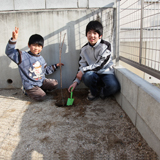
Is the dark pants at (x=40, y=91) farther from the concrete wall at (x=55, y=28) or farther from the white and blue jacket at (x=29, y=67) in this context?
the concrete wall at (x=55, y=28)

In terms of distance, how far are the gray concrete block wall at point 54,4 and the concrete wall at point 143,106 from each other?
5.02 feet

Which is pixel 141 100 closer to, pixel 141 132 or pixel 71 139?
pixel 141 132

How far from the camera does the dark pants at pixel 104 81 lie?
2.65m

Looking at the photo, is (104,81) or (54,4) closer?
(104,81)

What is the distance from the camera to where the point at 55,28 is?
3252mm

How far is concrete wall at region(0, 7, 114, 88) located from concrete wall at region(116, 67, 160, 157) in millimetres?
1293

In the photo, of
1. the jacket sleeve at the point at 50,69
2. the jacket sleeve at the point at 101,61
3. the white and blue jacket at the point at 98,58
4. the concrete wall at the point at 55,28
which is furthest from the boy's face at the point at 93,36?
the jacket sleeve at the point at 50,69

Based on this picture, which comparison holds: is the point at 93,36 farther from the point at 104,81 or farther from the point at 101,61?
the point at 104,81

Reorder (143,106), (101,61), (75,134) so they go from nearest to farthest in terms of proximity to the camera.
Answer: (143,106)
(75,134)
(101,61)

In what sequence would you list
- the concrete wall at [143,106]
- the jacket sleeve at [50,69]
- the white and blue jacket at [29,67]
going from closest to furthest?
the concrete wall at [143,106]
the white and blue jacket at [29,67]
the jacket sleeve at [50,69]

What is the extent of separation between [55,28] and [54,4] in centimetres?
44

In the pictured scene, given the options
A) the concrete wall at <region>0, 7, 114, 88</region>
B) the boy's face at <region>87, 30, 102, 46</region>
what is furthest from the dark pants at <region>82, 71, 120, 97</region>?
the concrete wall at <region>0, 7, 114, 88</region>

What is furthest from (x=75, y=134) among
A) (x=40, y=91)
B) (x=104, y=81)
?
(x=40, y=91)

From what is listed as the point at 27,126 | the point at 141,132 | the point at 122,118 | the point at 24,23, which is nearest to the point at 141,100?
the point at 141,132
